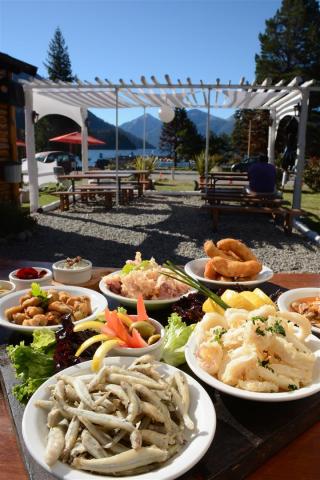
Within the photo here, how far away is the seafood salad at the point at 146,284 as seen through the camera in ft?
6.51

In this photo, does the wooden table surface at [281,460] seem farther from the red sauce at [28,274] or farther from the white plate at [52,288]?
the red sauce at [28,274]

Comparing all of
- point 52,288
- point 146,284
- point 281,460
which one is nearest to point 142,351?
point 281,460

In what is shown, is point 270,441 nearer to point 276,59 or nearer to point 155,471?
point 155,471

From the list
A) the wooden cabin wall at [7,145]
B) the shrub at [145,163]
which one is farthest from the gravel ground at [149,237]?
the shrub at [145,163]

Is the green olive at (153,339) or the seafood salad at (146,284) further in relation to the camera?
the seafood salad at (146,284)

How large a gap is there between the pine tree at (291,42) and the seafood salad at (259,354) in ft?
141

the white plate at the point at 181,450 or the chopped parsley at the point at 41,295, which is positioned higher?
the chopped parsley at the point at 41,295

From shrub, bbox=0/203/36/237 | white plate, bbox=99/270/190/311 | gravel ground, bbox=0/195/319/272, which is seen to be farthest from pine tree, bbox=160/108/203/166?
Answer: white plate, bbox=99/270/190/311

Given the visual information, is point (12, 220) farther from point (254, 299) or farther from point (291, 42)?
point (291, 42)

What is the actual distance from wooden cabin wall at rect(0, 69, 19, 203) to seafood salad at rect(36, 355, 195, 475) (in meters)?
9.22

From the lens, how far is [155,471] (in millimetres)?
922

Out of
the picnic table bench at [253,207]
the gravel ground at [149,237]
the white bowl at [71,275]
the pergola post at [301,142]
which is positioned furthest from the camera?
the pergola post at [301,142]

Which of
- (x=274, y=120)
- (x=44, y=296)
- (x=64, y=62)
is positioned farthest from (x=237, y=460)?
(x=64, y=62)

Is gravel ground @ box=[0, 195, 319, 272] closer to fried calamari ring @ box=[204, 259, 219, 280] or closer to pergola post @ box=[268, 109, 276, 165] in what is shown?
fried calamari ring @ box=[204, 259, 219, 280]
